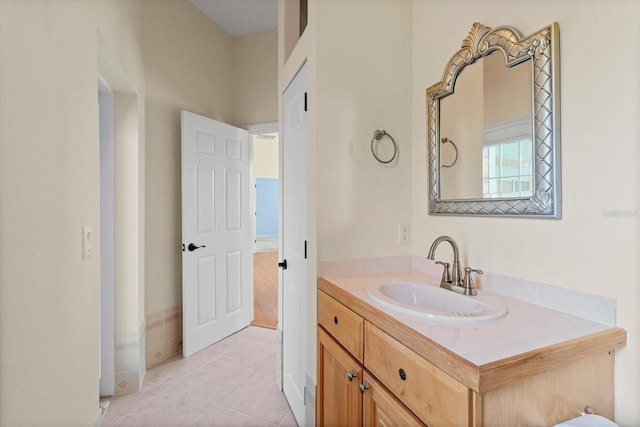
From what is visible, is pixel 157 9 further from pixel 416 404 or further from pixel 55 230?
pixel 416 404

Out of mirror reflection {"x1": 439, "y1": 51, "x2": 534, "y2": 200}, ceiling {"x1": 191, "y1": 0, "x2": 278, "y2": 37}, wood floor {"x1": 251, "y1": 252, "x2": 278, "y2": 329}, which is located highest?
ceiling {"x1": 191, "y1": 0, "x2": 278, "y2": 37}

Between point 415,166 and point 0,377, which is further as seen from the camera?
point 415,166

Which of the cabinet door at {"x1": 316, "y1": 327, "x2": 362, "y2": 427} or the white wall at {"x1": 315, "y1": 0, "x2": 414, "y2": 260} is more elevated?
the white wall at {"x1": 315, "y1": 0, "x2": 414, "y2": 260}

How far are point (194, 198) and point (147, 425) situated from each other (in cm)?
154

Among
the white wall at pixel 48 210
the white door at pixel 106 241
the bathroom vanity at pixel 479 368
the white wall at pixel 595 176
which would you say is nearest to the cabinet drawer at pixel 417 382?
the bathroom vanity at pixel 479 368

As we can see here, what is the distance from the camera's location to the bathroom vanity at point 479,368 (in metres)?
0.67

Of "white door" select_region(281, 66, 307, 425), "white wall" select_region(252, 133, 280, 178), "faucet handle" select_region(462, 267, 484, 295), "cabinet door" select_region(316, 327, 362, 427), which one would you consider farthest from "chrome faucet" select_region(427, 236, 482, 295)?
"white wall" select_region(252, 133, 280, 178)

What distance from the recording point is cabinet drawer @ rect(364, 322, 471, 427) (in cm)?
68

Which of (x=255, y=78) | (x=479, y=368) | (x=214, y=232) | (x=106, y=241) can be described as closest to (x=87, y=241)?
(x=106, y=241)

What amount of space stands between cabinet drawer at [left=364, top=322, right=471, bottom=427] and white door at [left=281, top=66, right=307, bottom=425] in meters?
0.71

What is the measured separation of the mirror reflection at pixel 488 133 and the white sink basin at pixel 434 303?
1.33ft

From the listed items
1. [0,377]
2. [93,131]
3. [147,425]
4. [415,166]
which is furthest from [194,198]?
[0,377]

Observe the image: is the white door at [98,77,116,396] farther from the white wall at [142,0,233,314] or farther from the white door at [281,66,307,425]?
the white door at [281,66,307,425]

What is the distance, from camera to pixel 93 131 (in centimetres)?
129
